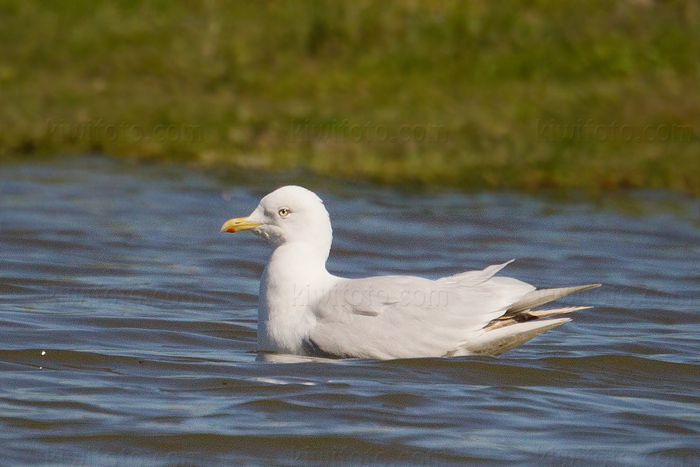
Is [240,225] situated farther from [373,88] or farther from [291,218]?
[373,88]

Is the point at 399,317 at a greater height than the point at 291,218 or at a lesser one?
lesser

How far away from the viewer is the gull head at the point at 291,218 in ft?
22.5

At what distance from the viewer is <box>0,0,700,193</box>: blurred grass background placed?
48.3 ft

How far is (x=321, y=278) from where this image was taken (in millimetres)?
6773

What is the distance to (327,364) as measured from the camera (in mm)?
6410

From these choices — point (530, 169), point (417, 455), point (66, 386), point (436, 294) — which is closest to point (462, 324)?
point (436, 294)

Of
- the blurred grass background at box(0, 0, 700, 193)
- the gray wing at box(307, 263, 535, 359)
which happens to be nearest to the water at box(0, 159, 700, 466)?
the gray wing at box(307, 263, 535, 359)

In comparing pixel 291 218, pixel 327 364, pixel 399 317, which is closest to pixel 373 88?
pixel 291 218

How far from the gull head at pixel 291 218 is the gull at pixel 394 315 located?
192mm

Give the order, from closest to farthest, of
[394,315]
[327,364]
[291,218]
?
[327,364]
[394,315]
[291,218]

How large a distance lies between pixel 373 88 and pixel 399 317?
1123 centimetres

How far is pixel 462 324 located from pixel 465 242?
196 inches

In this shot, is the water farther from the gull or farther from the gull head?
the gull head

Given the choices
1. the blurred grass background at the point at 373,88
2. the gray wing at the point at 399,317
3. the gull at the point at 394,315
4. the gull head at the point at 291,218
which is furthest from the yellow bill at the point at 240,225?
the blurred grass background at the point at 373,88
